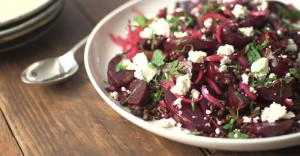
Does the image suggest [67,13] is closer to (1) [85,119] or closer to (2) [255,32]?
(1) [85,119]

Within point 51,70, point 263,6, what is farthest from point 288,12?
point 51,70

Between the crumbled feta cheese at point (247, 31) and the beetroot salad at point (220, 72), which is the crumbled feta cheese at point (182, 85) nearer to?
the beetroot salad at point (220, 72)

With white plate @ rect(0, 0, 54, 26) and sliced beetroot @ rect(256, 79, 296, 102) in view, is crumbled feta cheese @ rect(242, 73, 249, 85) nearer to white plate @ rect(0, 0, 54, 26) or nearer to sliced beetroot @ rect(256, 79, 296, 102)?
sliced beetroot @ rect(256, 79, 296, 102)

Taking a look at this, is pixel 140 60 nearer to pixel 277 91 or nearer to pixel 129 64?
pixel 129 64

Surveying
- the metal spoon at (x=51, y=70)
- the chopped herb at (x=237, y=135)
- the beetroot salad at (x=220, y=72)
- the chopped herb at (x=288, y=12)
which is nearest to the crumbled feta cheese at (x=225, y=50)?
the beetroot salad at (x=220, y=72)

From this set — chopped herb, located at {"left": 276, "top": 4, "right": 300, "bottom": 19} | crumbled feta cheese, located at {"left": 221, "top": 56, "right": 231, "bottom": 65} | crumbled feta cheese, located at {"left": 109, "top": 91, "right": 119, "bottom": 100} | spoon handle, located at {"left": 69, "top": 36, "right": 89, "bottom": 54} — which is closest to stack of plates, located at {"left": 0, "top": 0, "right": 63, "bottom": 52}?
spoon handle, located at {"left": 69, "top": 36, "right": 89, "bottom": 54}

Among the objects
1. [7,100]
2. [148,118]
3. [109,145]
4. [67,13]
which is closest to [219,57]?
[148,118]
